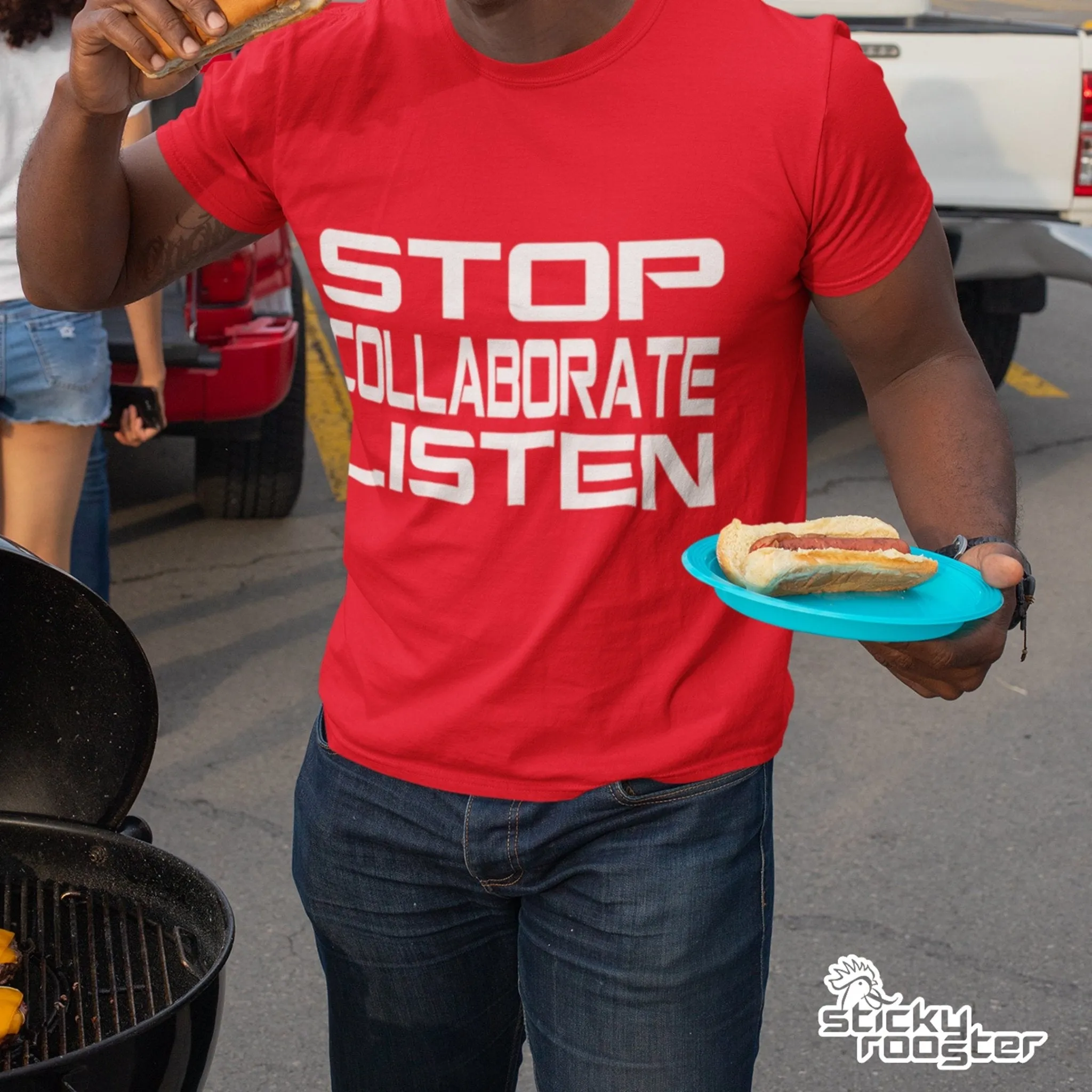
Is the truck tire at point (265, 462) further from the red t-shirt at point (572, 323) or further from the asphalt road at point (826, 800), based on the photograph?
the red t-shirt at point (572, 323)

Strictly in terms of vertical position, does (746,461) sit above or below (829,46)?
below

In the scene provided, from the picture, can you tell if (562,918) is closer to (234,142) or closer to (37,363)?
(234,142)

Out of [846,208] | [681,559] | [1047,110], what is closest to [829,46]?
[846,208]

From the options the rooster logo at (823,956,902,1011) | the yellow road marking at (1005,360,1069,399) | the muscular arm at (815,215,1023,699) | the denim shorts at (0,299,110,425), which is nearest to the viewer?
the muscular arm at (815,215,1023,699)

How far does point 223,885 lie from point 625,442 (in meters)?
2.48

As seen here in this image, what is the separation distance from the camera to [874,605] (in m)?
1.63

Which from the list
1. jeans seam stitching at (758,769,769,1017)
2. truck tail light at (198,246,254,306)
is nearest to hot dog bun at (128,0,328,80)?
jeans seam stitching at (758,769,769,1017)

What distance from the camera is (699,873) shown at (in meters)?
1.85

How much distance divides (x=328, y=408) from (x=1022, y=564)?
605 centimetres

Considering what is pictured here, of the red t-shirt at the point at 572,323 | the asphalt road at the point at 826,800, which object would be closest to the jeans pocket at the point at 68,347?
the asphalt road at the point at 826,800

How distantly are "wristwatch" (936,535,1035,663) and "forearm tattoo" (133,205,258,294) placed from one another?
97cm

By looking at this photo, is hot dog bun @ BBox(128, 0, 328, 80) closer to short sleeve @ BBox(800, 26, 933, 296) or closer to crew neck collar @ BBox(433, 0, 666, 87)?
crew neck collar @ BBox(433, 0, 666, 87)

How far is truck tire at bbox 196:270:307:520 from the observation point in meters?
5.88

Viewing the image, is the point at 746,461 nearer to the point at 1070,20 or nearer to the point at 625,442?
the point at 625,442
